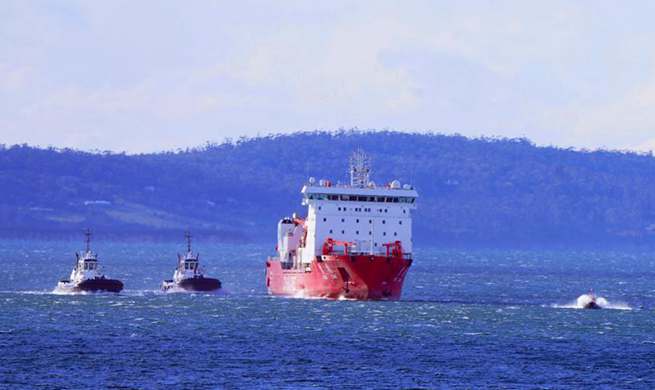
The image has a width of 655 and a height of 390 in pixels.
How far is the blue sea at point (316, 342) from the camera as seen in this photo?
233 feet

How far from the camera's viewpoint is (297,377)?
71.1 meters

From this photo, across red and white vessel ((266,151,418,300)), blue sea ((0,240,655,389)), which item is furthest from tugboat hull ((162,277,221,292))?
red and white vessel ((266,151,418,300))

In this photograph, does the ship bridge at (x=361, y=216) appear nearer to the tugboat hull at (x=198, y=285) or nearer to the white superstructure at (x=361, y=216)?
the white superstructure at (x=361, y=216)

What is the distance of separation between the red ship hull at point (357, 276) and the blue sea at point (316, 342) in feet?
6.18

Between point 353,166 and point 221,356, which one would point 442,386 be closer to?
point 221,356

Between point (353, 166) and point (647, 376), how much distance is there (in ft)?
147

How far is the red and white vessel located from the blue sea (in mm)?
2148

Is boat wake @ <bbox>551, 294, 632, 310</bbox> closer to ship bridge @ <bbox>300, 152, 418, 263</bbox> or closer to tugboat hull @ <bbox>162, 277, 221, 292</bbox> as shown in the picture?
ship bridge @ <bbox>300, 152, 418, 263</bbox>

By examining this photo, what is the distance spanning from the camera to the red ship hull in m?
110

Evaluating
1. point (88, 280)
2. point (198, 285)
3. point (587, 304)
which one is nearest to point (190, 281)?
point (198, 285)

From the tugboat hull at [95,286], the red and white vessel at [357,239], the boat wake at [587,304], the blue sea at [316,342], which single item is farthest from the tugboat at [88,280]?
the boat wake at [587,304]

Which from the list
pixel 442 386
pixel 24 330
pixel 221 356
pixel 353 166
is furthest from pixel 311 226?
pixel 442 386

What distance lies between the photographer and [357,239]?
113500 mm

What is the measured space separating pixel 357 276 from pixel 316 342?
2598 cm
